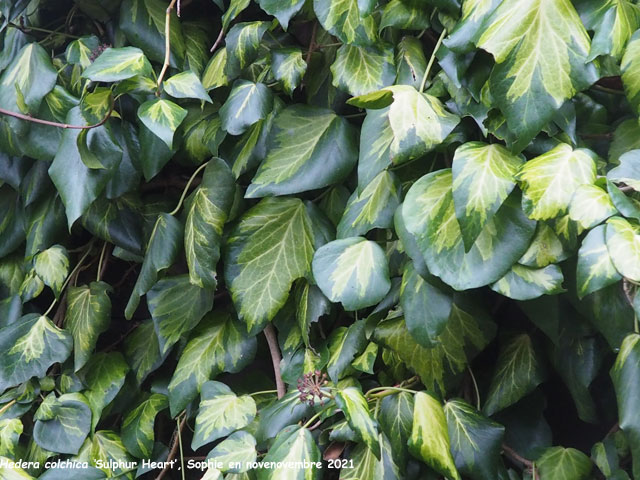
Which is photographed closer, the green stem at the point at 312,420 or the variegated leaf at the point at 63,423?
the green stem at the point at 312,420

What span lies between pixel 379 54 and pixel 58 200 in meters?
0.62

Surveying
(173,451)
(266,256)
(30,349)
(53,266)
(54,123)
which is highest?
(54,123)

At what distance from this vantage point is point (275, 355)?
1009mm

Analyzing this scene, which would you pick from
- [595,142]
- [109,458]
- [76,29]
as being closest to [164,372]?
[109,458]

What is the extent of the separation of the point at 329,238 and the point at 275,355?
22cm

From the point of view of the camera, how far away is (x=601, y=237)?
63cm

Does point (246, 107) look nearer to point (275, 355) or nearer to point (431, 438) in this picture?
point (275, 355)

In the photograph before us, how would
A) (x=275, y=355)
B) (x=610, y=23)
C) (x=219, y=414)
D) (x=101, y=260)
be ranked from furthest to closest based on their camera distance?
1. (x=101, y=260)
2. (x=275, y=355)
3. (x=219, y=414)
4. (x=610, y=23)

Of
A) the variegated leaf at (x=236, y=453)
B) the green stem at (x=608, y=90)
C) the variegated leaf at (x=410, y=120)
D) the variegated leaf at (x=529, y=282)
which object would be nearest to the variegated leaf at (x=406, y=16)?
the variegated leaf at (x=410, y=120)

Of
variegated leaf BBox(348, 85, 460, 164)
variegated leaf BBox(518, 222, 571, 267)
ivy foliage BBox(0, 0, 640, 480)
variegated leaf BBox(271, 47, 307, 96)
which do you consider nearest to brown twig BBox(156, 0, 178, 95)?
ivy foliage BBox(0, 0, 640, 480)

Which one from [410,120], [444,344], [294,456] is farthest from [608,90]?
[294,456]

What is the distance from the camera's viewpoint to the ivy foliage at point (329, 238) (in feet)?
2.29

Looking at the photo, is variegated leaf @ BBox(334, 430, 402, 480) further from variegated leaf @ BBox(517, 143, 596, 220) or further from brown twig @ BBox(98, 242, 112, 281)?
brown twig @ BBox(98, 242, 112, 281)

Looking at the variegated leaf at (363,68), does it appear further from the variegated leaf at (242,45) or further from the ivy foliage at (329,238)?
the variegated leaf at (242,45)
